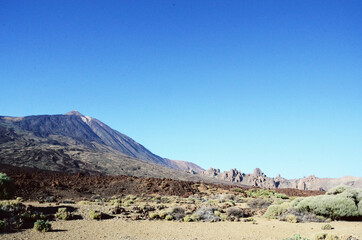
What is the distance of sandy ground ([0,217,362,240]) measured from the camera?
10992 millimetres

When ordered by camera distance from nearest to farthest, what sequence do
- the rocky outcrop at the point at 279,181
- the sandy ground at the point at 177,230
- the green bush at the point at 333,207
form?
the sandy ground at the point at 177,230 < the green bush at the point at 333,207 < the rocky outcrop at the point at 279,181

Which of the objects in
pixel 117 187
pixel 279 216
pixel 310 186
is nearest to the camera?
pixel 279 216

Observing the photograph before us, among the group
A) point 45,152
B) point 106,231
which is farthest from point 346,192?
point 45,152

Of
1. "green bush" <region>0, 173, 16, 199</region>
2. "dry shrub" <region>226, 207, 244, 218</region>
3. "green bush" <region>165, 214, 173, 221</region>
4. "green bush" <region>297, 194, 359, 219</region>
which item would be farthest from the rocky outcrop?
"green bush" <region>0, 173, 16, 199</region>

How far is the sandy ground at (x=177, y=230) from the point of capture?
36.1 ft

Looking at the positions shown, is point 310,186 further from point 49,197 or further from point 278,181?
point 49,197

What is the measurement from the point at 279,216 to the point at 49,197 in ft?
52.2

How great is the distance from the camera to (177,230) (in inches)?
491

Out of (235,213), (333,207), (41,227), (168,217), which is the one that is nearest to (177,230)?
(168,217)

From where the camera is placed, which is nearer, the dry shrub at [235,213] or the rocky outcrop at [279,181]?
the dry shrub at [235,213]

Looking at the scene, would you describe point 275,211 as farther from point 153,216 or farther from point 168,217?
point 153,216

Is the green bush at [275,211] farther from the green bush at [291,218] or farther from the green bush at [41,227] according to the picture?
the green bush at [41,227]

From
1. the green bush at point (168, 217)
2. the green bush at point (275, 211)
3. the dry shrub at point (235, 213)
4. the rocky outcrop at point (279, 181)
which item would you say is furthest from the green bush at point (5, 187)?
the rocky outcrop at point (279, 181)

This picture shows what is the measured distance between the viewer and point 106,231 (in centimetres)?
1180
